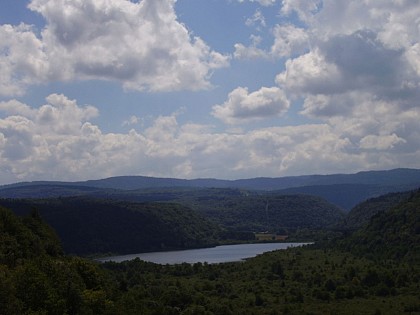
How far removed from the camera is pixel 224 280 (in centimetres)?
15262

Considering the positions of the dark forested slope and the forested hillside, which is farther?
the dark forested slope

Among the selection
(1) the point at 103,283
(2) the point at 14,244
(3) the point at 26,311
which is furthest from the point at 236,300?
(3) the point at 26,311

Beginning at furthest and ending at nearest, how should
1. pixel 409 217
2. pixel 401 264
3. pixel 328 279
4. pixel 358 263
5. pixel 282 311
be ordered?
pixel 409 217 < pixel 358 263 < pixel 401 264 < pixel 328 279 < pixel 282 311

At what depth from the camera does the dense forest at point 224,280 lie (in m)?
66.5

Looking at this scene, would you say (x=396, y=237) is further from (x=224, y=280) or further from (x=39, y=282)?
(x=39, y=282)

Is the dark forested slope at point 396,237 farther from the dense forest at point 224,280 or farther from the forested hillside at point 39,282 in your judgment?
the forested hillside at point 39,282


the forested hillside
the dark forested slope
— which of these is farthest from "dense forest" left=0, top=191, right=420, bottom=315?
the dark forested slope

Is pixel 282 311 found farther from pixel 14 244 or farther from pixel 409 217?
pixel 409 217

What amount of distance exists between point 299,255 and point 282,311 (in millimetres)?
89565

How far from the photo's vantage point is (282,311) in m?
110

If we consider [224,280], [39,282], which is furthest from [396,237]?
[39,282]

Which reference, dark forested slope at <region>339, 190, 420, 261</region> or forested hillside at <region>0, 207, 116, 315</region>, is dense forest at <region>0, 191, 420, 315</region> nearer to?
forested hillside at <region>0, 207, 116, 315</region>

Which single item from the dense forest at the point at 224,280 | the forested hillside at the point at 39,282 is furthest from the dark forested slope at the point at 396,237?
the forested hillside at the point at 39,282

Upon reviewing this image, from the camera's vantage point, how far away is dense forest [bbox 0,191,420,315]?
6650 cm
